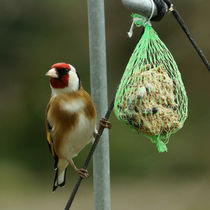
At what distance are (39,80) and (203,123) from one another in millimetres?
1715

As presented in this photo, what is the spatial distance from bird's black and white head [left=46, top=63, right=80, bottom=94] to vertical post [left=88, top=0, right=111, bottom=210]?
0.36 meters

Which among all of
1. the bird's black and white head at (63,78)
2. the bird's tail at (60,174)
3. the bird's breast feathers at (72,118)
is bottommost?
the bird's tail at (60,174)

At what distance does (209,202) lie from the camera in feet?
18.0

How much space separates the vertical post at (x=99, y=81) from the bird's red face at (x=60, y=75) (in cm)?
36

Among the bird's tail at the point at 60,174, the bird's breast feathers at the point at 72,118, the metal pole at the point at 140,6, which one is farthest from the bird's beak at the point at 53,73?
the bird's tail at the point at 60,174

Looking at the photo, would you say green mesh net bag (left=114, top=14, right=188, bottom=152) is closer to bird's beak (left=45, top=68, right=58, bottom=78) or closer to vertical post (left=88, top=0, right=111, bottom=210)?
vertical post (left=88, top=0, right=111, bottom=210)

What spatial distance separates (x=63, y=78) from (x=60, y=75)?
0.03 m

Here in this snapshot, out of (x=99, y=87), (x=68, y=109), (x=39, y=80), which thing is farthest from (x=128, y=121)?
(x=39, y=80)

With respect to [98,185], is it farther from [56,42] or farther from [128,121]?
[56,42]

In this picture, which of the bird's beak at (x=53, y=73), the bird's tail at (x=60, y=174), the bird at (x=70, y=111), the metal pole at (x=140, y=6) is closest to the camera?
the metal pole at (x=140, y=6)

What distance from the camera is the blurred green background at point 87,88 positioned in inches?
216

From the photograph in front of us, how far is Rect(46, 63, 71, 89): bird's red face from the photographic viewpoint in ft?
8.67

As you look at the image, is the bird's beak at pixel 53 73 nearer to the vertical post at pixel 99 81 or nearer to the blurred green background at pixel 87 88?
the vertical post at pixel 99 81

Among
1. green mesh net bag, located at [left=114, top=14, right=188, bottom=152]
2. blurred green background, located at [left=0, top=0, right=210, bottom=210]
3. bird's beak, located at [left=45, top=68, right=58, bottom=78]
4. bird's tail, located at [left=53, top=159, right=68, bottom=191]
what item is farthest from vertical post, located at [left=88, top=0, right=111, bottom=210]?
blurred green background, located at [left=0, top=0, right=210, bottom=210]
